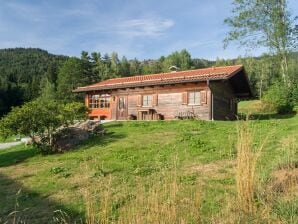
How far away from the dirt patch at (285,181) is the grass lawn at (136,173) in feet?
0.36

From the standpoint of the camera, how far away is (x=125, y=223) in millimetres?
4090

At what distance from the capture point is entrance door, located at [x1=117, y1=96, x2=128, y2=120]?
89.1 ft

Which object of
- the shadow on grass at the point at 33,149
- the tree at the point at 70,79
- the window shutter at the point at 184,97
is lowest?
the shadow on grass at the point at 33,149

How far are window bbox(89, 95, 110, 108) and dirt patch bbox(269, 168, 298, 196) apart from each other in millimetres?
23228

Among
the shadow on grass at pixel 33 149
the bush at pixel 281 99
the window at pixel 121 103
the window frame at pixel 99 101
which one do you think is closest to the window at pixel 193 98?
the window at pixel 121 103

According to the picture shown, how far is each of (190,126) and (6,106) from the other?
3862cm

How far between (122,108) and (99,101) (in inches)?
117

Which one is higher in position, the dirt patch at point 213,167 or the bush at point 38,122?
the bush at point 38,122

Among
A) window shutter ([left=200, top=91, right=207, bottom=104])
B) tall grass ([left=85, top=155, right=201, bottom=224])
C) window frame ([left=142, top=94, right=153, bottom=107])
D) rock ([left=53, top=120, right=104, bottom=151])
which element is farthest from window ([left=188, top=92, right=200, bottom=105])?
tall grass ([left=85, top=155, right=201, bottom=224])

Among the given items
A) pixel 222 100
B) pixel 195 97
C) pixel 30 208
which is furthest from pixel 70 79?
pixel 30 208

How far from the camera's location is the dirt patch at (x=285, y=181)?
5.39 m

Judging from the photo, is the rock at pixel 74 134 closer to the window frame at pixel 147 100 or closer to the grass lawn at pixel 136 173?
the grass lawn at pixel 136 173

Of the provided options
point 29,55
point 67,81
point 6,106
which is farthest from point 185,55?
point 29,55

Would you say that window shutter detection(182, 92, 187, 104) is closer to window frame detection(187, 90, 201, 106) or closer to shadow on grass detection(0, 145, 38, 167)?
window frame detection(187, 90, 201, 106)
